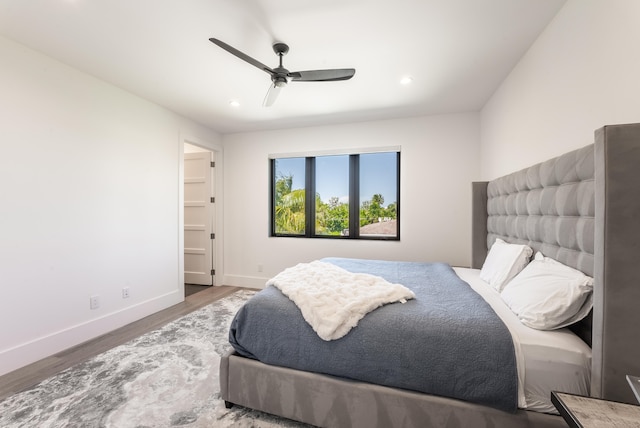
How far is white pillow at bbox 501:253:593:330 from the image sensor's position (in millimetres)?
1278

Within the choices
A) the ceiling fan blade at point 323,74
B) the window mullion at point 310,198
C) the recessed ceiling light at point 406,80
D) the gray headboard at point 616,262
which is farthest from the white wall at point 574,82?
the window mullion at point 310,198

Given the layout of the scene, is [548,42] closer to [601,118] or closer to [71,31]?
[601,118]

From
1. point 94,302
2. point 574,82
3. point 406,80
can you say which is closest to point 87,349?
point 94,302

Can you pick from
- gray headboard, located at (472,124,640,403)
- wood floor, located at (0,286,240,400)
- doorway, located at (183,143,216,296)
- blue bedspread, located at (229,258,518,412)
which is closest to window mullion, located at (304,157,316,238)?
doorway, located at (183,143,216,296)

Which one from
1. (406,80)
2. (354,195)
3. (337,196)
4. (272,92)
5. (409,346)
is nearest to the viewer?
(409,346)

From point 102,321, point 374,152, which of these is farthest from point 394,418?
point 374,152

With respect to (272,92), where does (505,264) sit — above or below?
below

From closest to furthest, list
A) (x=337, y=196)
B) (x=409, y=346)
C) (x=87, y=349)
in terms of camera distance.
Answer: (x=409, y=346) → (x=87, y=349) → (x=337, y=196)

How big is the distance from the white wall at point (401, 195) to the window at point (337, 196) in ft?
0.51

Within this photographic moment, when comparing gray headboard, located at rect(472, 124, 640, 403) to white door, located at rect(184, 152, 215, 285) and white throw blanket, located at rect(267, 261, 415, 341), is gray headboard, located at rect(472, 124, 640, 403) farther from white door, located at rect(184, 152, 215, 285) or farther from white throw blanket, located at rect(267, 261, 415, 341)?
white door, located at rect(184, 152, 215, 285)

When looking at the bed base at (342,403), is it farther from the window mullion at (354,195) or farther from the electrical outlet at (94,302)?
the window mullion at (354,195)

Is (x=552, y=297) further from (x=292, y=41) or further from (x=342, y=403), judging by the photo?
(x=292, y=41)

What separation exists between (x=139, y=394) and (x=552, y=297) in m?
2.52

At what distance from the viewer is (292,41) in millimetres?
2041
